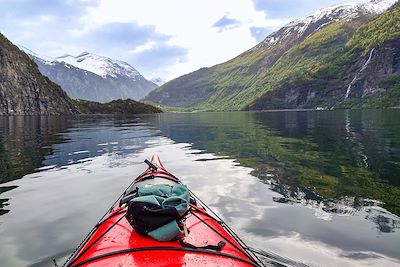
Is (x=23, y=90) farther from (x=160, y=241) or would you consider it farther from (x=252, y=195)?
(x=160, y=241)

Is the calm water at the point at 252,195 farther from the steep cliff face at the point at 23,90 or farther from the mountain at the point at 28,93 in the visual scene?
the mountain at the point at 28,93

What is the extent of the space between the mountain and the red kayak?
142 meters

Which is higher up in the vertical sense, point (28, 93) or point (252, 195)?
point (28, 93)

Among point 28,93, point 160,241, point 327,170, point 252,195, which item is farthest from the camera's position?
point 28,93

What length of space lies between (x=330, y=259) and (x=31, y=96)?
497ft

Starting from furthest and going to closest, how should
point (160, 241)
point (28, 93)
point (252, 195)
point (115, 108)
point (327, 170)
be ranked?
point (115, 108) < point (28, 93) < point (327, 170) < point (252, 195) < point (160, 241)

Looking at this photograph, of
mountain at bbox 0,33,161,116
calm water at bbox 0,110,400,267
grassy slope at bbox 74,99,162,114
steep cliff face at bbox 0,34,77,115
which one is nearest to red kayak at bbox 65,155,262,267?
calm water at bbox 0,110,400,267

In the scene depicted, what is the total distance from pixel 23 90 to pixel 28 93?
2.26 m

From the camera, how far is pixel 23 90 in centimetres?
13950

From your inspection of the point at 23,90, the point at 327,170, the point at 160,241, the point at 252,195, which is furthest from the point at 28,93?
the point at 160,241

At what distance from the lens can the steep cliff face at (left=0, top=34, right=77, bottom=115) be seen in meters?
134

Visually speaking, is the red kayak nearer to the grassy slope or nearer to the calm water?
the calm water

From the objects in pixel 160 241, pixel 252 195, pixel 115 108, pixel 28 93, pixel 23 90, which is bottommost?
pixel 252 195

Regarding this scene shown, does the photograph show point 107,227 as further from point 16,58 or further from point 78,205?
point 16,58
